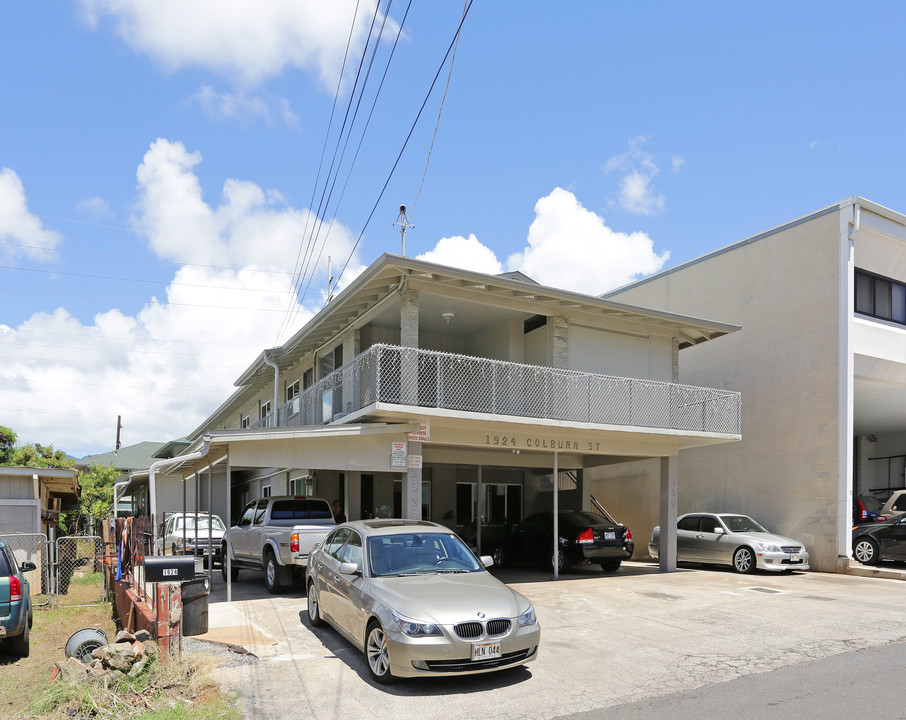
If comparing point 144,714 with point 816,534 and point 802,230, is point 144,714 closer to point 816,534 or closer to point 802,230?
point 816,534

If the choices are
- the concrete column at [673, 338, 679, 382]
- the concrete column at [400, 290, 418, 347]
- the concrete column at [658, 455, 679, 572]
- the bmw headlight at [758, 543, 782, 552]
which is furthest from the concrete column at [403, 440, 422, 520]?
the bmw headlight at [758, 543, 782, 552]

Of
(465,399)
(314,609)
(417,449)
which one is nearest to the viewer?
(314,609)

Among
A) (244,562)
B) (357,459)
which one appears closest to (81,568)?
(244,562)

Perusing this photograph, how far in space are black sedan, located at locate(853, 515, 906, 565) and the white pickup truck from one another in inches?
526

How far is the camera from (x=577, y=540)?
17.9 m

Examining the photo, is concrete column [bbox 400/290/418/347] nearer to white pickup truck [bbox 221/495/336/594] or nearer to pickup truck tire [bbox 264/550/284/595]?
white pickup truck [bbox 221/495/336/594]

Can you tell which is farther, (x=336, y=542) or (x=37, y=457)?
(x=37, y=457)

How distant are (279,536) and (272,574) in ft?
2.37

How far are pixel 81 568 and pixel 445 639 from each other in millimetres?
Result: 19374

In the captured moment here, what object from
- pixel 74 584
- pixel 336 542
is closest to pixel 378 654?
pixel 336 542

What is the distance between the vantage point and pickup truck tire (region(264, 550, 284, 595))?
1381 centimetres

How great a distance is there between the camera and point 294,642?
31.2ft

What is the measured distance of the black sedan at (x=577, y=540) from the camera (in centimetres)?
1794

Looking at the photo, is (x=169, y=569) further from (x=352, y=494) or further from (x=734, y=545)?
(x=734, y=545)
